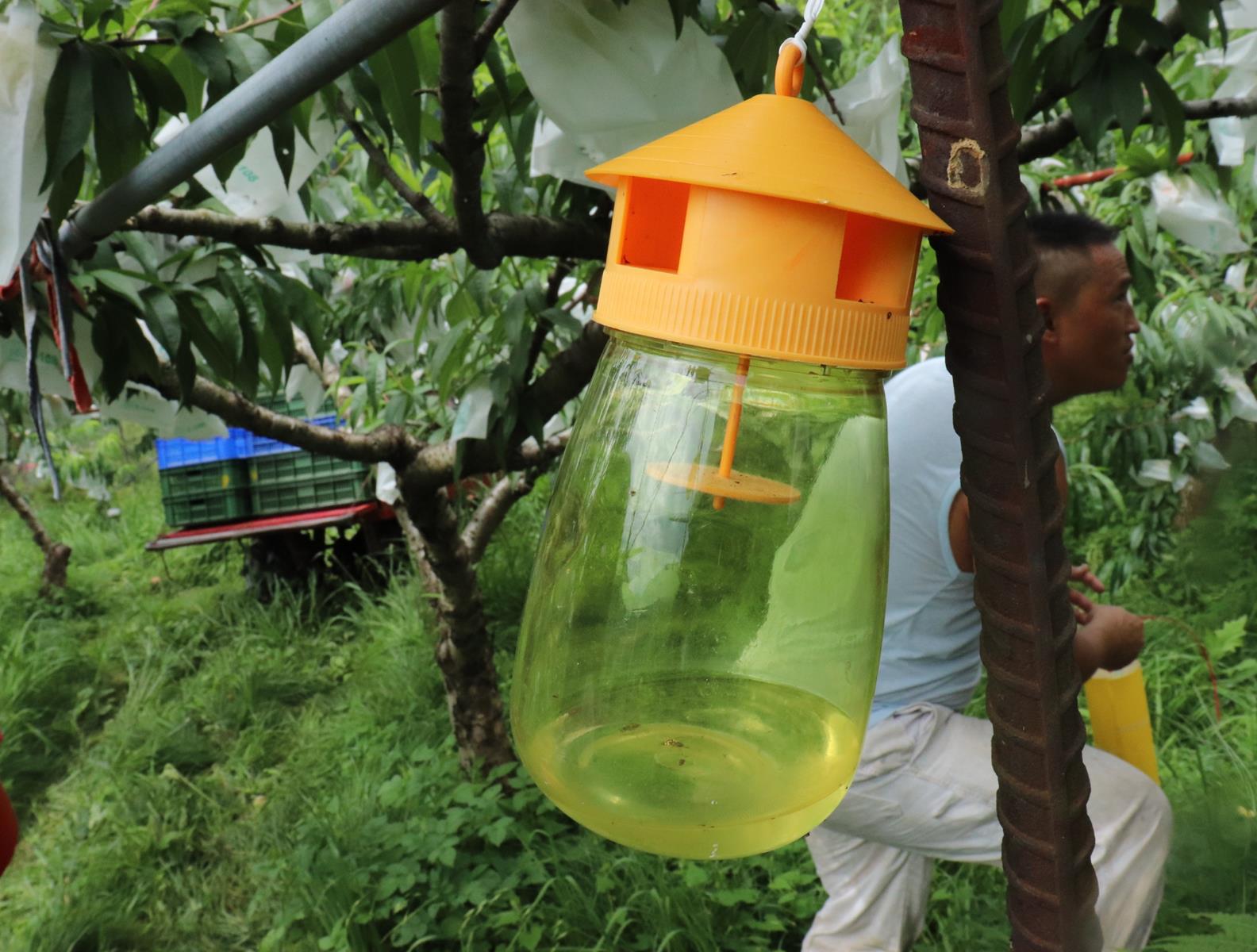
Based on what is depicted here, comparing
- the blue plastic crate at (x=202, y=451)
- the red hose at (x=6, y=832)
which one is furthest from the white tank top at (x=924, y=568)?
the blue plastic crate at (x=202, y=451)

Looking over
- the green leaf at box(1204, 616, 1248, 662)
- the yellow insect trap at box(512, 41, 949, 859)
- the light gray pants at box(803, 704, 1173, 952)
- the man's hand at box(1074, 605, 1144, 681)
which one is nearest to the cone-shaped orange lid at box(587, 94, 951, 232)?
the yellow insect trap at box(512, 41, 949, 859)

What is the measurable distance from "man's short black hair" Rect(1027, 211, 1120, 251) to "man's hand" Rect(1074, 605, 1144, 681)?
581 mm

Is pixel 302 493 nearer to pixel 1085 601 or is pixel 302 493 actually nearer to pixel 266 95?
pixel 1085 601

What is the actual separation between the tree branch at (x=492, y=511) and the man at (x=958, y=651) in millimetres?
1379

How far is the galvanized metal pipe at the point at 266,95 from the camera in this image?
0.71 meters

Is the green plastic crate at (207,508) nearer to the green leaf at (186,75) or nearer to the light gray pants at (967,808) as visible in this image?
the light gray pants at (967,808)

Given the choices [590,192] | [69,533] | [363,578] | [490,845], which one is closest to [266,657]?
[363,578]

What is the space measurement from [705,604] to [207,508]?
5052 millimetres

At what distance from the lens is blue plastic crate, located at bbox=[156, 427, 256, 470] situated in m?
5.12

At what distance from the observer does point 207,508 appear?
524cm

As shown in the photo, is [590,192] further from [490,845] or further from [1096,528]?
[1096,528]

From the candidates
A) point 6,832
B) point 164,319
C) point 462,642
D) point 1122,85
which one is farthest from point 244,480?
point 1122,85

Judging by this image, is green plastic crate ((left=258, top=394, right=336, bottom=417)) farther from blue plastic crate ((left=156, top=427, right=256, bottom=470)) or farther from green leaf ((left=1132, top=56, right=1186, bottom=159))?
green leaf ((left=1132, top=56, right=1186, bottom=159))

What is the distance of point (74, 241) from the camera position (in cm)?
115
